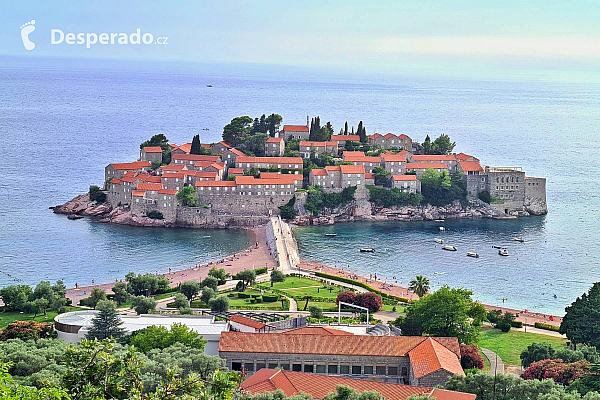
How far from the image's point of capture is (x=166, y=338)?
3384 centimetres

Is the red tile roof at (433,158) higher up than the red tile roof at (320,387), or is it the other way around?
the red tile roof at (433,158)

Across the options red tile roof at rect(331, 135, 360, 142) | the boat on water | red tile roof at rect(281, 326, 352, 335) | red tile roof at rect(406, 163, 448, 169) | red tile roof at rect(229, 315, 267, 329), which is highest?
red tile roof at rect(331, 135, 360, 142)

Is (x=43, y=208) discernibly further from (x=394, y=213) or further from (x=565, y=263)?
(x=565, y=263)

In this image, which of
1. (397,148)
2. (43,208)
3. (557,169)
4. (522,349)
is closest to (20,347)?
(522,349)

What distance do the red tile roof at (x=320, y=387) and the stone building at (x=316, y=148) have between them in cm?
5403

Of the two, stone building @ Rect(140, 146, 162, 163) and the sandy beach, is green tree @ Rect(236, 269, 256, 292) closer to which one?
the sandy beach

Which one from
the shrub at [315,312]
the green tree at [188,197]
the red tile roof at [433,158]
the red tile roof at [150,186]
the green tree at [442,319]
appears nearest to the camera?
the green tree at [442,319]

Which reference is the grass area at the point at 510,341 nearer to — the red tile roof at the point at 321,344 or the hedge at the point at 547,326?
the hedge at the point at 547,326

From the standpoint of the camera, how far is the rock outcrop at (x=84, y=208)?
74625 mm

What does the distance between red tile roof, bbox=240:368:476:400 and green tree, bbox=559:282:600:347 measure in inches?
558

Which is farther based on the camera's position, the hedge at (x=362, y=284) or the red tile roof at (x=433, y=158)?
the red tile roof at (x=433, y=158)

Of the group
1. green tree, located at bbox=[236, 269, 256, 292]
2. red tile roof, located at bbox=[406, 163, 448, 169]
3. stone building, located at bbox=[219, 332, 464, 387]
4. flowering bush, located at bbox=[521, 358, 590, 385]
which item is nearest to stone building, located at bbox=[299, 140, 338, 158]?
red tile roof, located at bbox=[406, 163, 448, 169]

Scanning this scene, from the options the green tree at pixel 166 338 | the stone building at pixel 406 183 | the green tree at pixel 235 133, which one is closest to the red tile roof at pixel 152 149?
the green tree at pixel 235 133

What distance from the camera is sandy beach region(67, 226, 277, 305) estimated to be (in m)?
52.2
